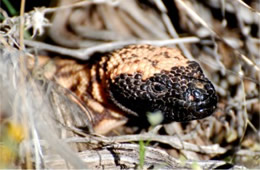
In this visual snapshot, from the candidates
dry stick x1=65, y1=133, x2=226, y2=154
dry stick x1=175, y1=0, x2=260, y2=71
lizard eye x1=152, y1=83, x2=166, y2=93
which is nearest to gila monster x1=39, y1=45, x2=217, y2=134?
lizard eye x1=152, y1=83, x2=166, y2=93

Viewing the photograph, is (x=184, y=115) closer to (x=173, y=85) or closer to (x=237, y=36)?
(x=173, y=85)

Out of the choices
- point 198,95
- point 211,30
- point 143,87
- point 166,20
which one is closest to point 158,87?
point 143,87

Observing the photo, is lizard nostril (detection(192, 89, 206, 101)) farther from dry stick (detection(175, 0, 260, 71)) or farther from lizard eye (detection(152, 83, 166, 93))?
dry stick (detection(175, 0, 260, 71))

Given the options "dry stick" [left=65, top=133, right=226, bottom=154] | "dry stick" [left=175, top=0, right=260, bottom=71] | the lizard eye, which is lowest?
"dry stick" [left=65, top=133, right=226, bottom=154]

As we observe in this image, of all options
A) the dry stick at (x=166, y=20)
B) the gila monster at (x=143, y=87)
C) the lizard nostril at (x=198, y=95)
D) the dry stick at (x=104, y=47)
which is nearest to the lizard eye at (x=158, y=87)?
the gila monster at (x=143, y=87)

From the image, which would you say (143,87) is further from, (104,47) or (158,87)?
(104,47)

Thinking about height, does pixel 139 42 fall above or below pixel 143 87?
above

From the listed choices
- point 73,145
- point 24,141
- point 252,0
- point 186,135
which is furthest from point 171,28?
point 24,141

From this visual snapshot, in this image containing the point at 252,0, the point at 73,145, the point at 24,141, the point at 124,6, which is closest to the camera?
the point at 24,141
